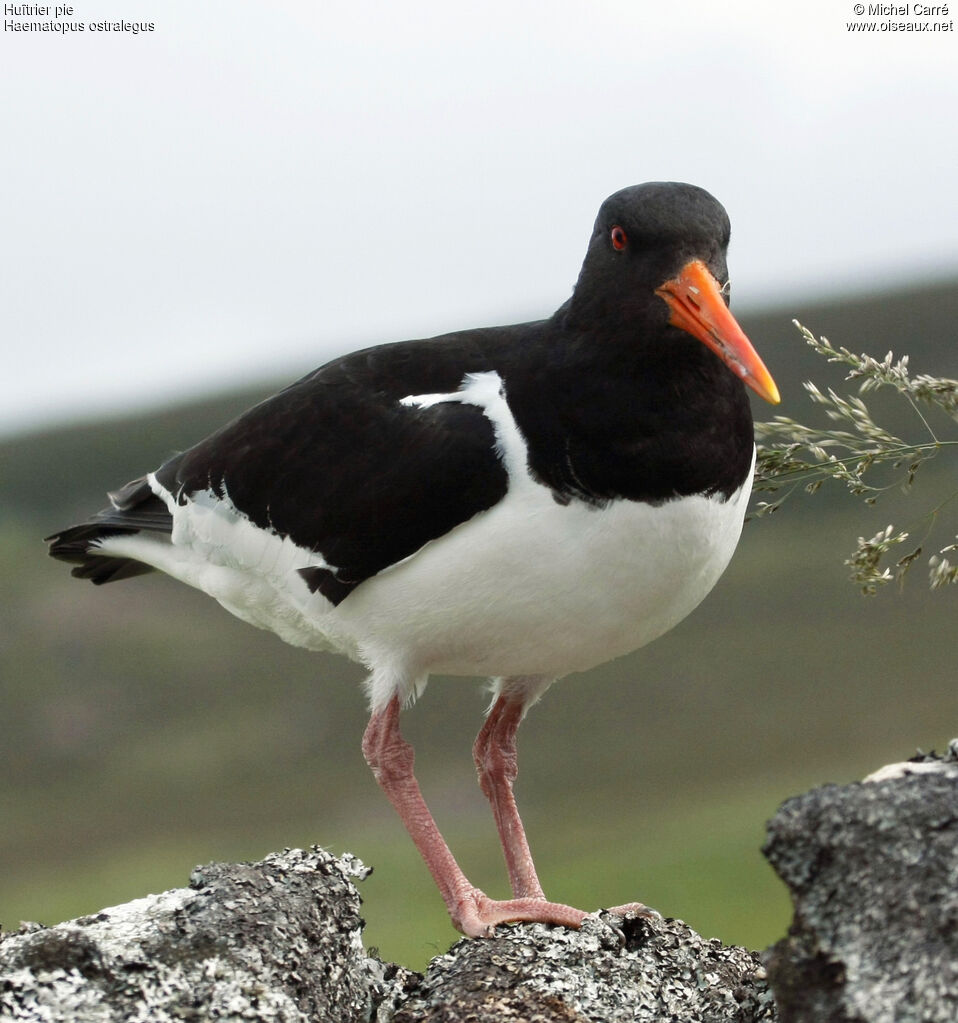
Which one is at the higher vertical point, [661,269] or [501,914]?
[661,269]

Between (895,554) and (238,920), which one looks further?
(895,554)

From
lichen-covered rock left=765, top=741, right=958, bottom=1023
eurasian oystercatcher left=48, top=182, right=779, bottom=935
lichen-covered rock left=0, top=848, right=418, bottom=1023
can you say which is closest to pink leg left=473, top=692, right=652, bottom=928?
eurasian oystercatcher left=48, top=182, right=779, bottom=935

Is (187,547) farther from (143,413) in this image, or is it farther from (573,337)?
(143,413)

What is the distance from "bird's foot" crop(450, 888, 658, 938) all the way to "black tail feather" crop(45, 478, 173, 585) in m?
2.12

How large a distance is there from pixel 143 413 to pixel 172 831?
87.4ft

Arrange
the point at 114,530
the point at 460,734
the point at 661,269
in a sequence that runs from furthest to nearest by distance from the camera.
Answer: the point at 460,734
the point at 114,530
the point at 661,269

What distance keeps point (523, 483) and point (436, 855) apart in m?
1.44

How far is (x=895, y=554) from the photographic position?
22.1m

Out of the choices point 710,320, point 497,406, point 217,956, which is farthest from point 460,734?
point 217,956

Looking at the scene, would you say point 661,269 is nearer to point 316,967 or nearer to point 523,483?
point 523,483

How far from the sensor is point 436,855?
5.32 m

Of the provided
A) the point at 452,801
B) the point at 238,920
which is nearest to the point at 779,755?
the point at 452,801

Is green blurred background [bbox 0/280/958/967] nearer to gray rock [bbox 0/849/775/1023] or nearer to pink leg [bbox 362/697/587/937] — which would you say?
pink leg [bbox 362/697/587/937]

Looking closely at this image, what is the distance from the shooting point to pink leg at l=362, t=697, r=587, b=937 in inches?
197
